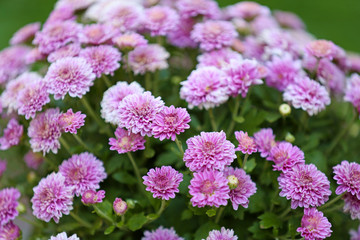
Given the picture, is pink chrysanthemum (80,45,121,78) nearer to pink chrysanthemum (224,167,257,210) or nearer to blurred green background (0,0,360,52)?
pink chrysanthemum (224,167,257,210)

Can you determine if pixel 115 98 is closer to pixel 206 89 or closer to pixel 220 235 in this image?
pixel 206 89

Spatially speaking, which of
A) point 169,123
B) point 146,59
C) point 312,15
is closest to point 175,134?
point 169,123

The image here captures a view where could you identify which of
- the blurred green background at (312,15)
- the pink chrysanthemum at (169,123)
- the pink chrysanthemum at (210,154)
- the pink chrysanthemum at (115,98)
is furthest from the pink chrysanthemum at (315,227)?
the blurred green background at (312,15)

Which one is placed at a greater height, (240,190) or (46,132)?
(46,132)

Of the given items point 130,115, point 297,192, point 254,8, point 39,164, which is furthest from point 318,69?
point 39,164

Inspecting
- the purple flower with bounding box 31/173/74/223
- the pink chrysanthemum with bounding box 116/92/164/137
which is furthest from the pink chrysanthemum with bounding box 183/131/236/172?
the purple flower with bounding box 31/173/74/223
